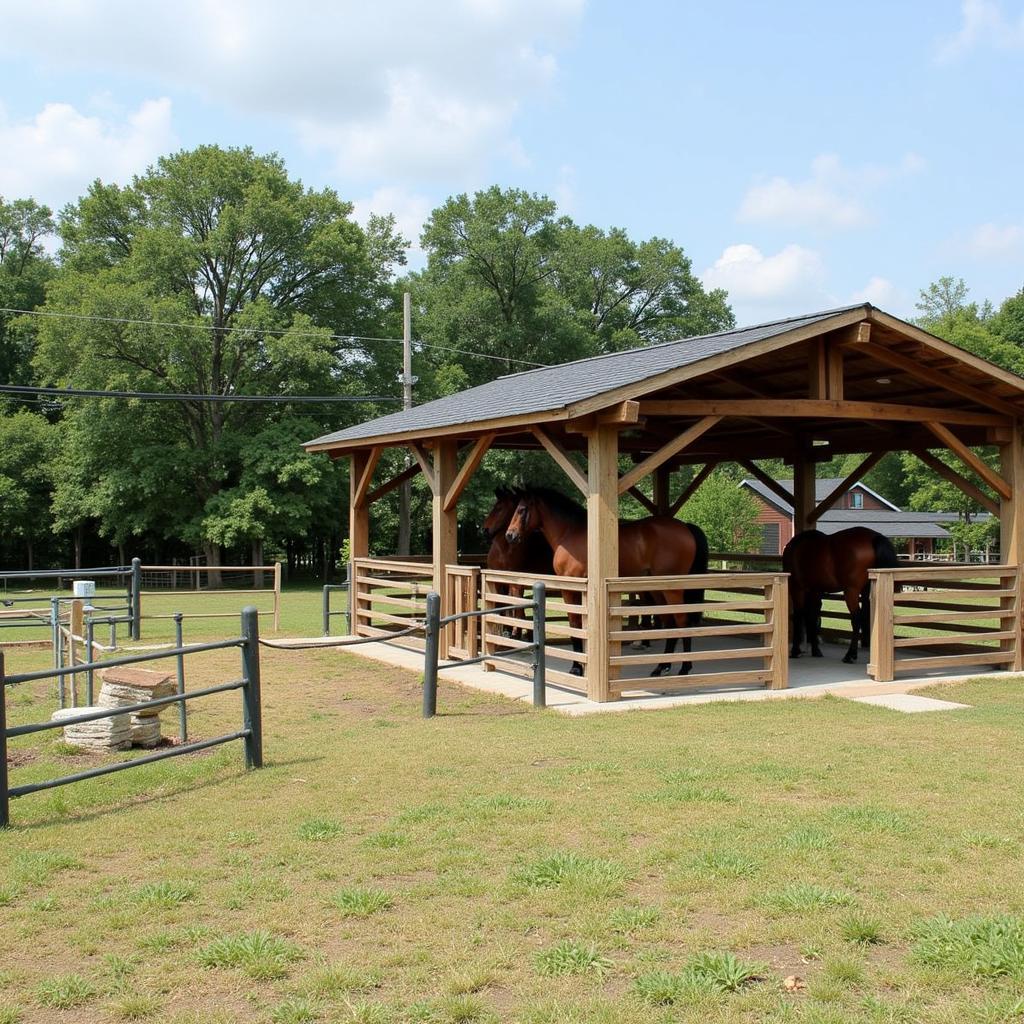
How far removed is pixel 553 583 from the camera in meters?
10.1

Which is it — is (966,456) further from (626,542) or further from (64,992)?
(64,992)

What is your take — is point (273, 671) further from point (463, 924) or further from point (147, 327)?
point (147, 327)

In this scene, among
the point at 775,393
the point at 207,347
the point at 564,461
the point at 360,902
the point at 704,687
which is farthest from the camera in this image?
the point at 207,347

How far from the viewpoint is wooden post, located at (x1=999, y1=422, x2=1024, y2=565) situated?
38.2ft

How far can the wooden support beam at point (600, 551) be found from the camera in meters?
9.57

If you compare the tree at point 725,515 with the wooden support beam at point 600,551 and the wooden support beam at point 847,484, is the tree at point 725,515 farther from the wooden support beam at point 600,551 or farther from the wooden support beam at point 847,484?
the wooden support beam at point 600,551

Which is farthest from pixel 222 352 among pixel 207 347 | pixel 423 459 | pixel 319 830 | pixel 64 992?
pixel 64 992

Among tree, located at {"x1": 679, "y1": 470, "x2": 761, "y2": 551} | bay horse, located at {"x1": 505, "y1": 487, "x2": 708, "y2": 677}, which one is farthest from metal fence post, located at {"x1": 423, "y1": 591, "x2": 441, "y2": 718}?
tree, located at {"x1": 679, "y1": 470, "x2": 761, "y2": 551}

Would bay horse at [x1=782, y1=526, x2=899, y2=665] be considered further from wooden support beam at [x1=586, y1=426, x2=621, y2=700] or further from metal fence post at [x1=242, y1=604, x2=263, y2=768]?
metal fence post at [x1=242, y1=604, x2=263, y2=768]

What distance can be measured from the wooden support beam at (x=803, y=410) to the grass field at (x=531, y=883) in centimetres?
381

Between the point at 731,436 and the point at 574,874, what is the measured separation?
12.0 m

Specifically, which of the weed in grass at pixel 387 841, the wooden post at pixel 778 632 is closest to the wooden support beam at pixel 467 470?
the wooden post at pixel 778 632

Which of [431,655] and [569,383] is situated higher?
[569,383]

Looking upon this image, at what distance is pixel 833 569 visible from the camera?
12.4m
